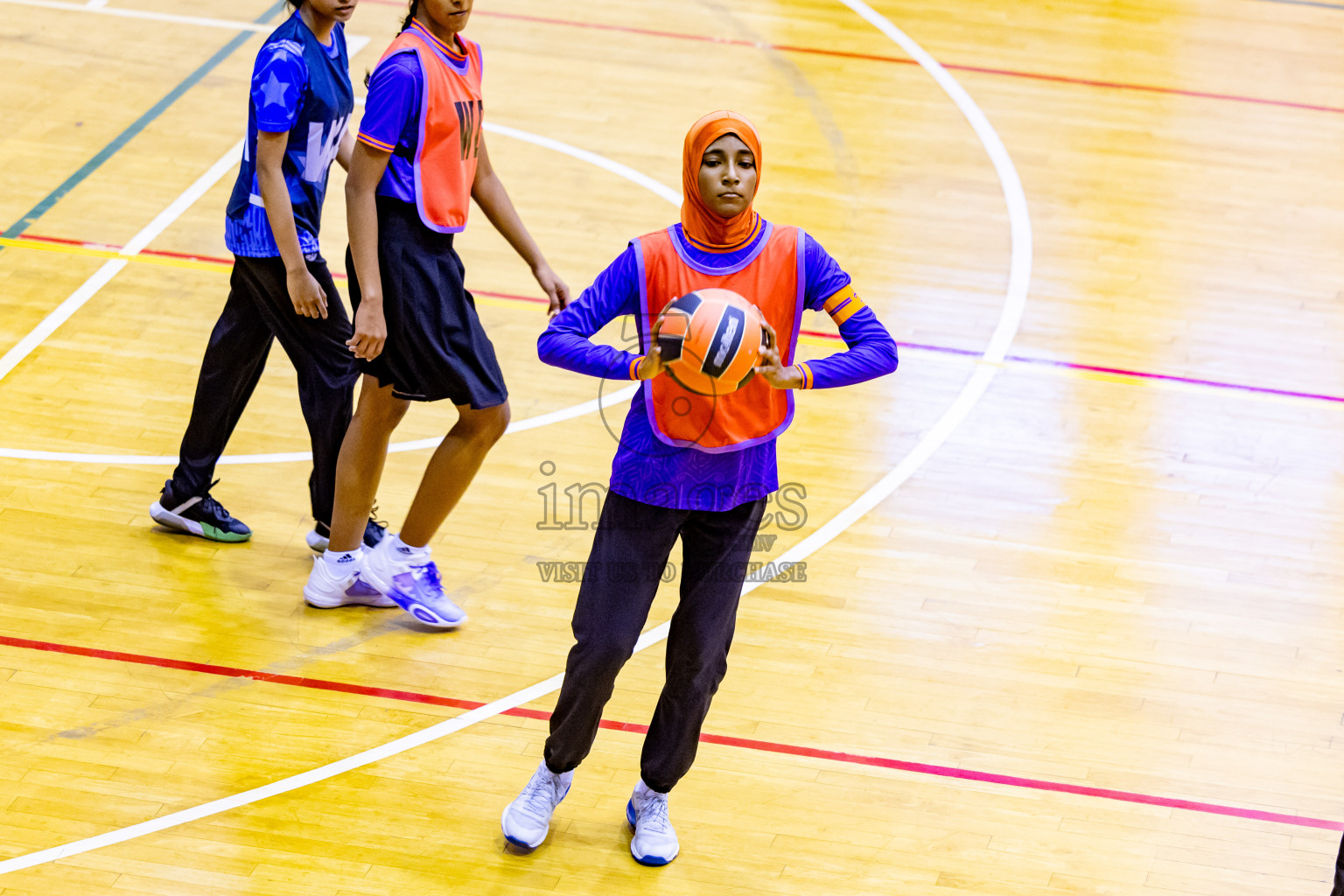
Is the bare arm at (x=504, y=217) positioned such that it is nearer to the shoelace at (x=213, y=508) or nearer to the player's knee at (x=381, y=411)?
the player's knee at (x=381, y=411)

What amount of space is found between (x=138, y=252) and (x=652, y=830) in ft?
13.3

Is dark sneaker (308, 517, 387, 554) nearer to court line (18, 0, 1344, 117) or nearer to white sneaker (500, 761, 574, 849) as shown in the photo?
white sneaker (500, 761, 574, 849)

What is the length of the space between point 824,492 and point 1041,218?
271cm

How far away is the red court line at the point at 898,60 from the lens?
340 inches

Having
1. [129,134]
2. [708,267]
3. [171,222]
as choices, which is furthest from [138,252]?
[708,267]

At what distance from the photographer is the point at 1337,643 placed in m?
4.59

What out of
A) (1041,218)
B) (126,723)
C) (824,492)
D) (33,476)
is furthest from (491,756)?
(1041,218)

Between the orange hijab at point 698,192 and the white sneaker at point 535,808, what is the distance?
142 centimetres

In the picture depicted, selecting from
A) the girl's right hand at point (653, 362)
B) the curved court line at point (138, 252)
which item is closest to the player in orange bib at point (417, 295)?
the curved court line at point (138, 252)

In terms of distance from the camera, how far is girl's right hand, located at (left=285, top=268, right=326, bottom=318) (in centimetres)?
420

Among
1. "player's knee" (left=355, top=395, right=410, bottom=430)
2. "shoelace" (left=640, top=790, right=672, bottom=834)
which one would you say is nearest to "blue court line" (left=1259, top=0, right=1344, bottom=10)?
"player's knee" (left=355, top=395, right=410, bottom=430)

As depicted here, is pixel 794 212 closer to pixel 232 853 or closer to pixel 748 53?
pixel 748 53

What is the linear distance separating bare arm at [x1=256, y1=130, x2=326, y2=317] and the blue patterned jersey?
45mm

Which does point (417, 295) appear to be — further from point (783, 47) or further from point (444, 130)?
point (783, 47)
